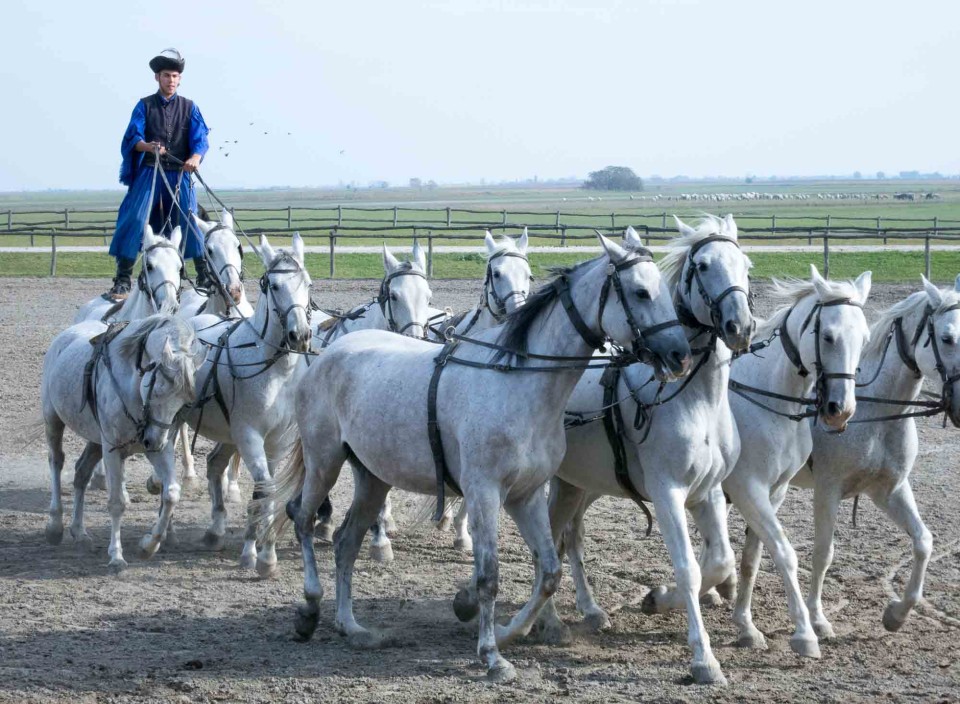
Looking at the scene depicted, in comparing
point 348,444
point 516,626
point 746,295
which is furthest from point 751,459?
point 348,444

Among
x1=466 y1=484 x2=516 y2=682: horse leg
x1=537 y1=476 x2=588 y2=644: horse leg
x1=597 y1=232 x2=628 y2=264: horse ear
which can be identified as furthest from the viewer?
x1=537 y1=476 x2=588 y2=644: horse leg

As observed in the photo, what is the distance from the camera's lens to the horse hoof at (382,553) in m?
9.40

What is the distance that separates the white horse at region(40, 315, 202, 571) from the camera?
8.84m

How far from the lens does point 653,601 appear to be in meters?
7.48

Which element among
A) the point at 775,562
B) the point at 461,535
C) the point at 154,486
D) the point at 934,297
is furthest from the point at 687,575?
the point at 154,486

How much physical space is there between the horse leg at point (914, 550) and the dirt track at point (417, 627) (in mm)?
A: 126

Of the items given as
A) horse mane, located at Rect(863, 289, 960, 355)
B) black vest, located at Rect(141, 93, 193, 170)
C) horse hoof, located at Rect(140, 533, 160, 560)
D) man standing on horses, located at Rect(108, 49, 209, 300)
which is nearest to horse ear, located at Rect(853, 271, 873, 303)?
horse mane, located at Rect(863, 289, 960, 355)

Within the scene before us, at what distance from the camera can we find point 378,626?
304 inches

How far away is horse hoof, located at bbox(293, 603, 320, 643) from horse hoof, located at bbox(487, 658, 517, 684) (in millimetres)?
1289

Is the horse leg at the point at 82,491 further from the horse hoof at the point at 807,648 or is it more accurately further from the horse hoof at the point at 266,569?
the horse hoof at the point at 807,648

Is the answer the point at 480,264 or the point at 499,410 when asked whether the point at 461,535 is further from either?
the point at 480,264

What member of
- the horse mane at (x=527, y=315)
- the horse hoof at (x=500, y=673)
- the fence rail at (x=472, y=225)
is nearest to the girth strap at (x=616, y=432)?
the horse mane at (x=527, y=315)

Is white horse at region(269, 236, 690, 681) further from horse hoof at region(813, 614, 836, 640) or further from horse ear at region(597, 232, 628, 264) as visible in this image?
horse hoof at region(813, 614, 836, 640)

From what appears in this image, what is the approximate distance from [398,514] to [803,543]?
11.7 ft
